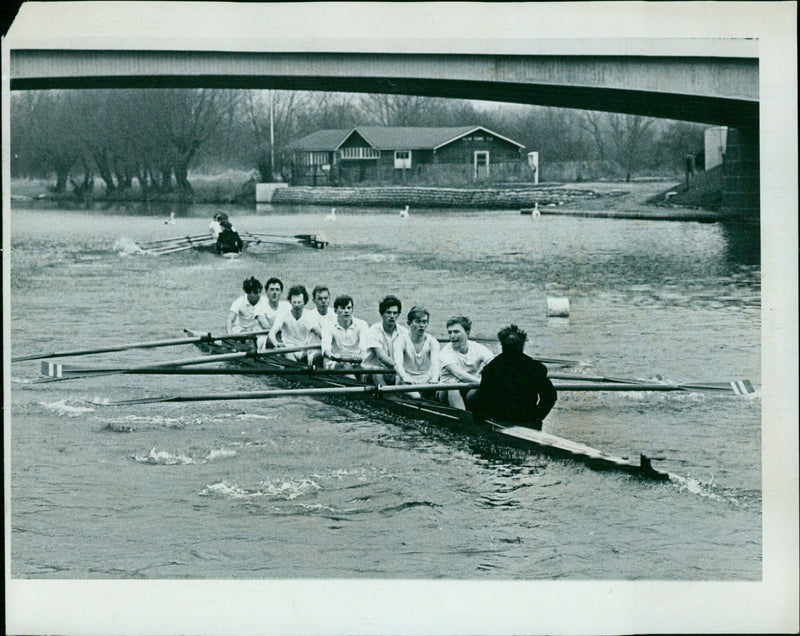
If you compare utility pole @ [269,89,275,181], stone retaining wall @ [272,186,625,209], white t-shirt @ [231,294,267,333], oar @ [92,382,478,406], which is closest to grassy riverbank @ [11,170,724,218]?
stone retaining wall @ [272,186,625,209]

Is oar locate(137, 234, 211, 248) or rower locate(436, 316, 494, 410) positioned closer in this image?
rower locate(436, 316, 494, 410)

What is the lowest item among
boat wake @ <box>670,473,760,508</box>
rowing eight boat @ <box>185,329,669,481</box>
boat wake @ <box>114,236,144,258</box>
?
boat wake @ <box>670,473,760,508</box>

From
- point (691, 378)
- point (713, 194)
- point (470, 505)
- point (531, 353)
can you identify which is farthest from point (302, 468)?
point (713, 194)

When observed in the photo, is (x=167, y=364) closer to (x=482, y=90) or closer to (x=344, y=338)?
(x=344, y=338)

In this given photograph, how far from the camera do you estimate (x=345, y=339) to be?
6734mm

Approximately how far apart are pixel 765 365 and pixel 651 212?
948mm

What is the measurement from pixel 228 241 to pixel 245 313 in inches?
14.9

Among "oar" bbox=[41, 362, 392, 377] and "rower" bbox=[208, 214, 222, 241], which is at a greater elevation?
"rower" bbox=[208, 214, 222, 241]

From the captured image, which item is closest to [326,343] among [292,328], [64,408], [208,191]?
[292,328]

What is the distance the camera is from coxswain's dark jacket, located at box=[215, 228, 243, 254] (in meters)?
6.72

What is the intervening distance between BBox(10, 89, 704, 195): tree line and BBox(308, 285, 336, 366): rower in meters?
0.71

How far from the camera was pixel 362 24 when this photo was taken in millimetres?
6227

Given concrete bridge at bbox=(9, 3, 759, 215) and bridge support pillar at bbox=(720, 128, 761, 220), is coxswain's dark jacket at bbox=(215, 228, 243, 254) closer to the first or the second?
concrete bridge at bbox=(9, 3, 759, 215)

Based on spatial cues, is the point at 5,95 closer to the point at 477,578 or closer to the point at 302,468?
the point at 302,468
